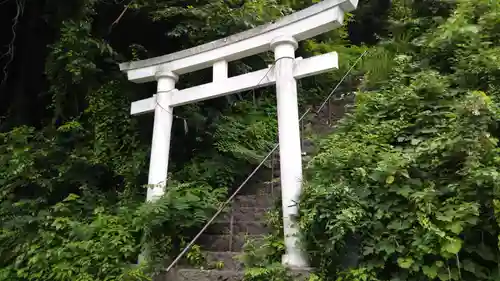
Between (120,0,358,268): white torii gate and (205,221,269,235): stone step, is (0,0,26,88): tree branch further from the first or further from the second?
(205,221,269,235): stone step

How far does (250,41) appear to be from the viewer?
4.98 m

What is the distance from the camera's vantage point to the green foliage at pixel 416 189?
336 centimetres

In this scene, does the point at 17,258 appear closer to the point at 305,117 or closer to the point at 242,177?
the point at 242,177

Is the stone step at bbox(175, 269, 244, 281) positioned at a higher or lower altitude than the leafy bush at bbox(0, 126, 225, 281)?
lower

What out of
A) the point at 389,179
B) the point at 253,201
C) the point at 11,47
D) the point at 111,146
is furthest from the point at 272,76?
the point at 11,47

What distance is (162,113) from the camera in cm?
539

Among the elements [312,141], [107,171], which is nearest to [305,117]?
[312,141]

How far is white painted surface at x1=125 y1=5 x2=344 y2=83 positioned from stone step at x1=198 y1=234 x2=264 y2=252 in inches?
77.6

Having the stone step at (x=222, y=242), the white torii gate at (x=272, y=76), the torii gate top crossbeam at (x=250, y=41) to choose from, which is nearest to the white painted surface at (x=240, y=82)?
the white torii gate at (x=272, y=76)

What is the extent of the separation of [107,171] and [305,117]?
116 inches

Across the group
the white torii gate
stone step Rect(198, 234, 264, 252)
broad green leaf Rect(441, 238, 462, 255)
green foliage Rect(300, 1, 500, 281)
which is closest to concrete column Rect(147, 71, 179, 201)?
the white torii gate

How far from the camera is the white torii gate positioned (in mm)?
4281

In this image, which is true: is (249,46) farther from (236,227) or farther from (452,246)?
(452,246)

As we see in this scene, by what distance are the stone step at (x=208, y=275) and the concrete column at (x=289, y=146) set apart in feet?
1.61
